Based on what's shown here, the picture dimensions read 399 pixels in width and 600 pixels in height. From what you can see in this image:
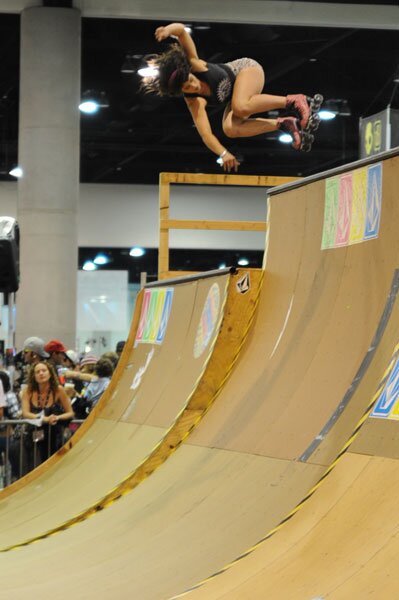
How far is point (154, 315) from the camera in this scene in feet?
24.0

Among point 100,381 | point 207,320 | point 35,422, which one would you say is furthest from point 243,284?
point 100,381

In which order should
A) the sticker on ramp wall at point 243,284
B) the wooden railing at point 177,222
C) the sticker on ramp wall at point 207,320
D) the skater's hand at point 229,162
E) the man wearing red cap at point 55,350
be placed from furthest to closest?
the man wearing red cap at point 55,350 → the wooden railing at point 177,222 → the skater's hand at point 229,162 → the sticker on ramp wall at point 207,320 → the sticker on ramp wall at point 243,284

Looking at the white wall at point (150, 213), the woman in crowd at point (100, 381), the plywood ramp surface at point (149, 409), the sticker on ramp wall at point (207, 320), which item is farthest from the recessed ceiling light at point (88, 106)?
the sticker on ramp wall at point (207, 320)

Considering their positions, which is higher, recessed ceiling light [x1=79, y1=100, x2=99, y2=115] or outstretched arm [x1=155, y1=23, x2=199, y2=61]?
recessed ceiling light [x1=79, y1=100, x2=99, y2=115]

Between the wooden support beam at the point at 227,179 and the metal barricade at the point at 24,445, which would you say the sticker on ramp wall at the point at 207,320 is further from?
the wooden support beam at the point at 227,179

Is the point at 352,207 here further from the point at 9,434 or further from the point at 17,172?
the point at 17,172

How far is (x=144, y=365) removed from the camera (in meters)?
6.93

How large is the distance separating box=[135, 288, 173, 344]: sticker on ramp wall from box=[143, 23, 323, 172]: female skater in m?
1.31

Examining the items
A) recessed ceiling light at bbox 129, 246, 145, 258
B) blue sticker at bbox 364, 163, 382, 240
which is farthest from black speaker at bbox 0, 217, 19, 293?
recessed ceiling light at bbox 129, 246, 145, 258

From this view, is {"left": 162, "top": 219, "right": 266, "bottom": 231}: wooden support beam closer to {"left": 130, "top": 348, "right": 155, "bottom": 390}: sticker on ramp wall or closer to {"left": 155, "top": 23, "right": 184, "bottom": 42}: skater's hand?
{"left": 130, "top": 348, "right": 155, "bottom": 390}: sticker on ramp wall

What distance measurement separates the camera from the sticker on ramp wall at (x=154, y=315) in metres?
7.00

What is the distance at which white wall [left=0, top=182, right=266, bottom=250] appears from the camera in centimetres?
1902

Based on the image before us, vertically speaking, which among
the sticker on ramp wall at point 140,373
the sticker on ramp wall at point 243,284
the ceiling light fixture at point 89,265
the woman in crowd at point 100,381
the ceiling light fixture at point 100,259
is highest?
the ceiling light fixture at point 100,259

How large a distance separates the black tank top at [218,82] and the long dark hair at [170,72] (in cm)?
10
